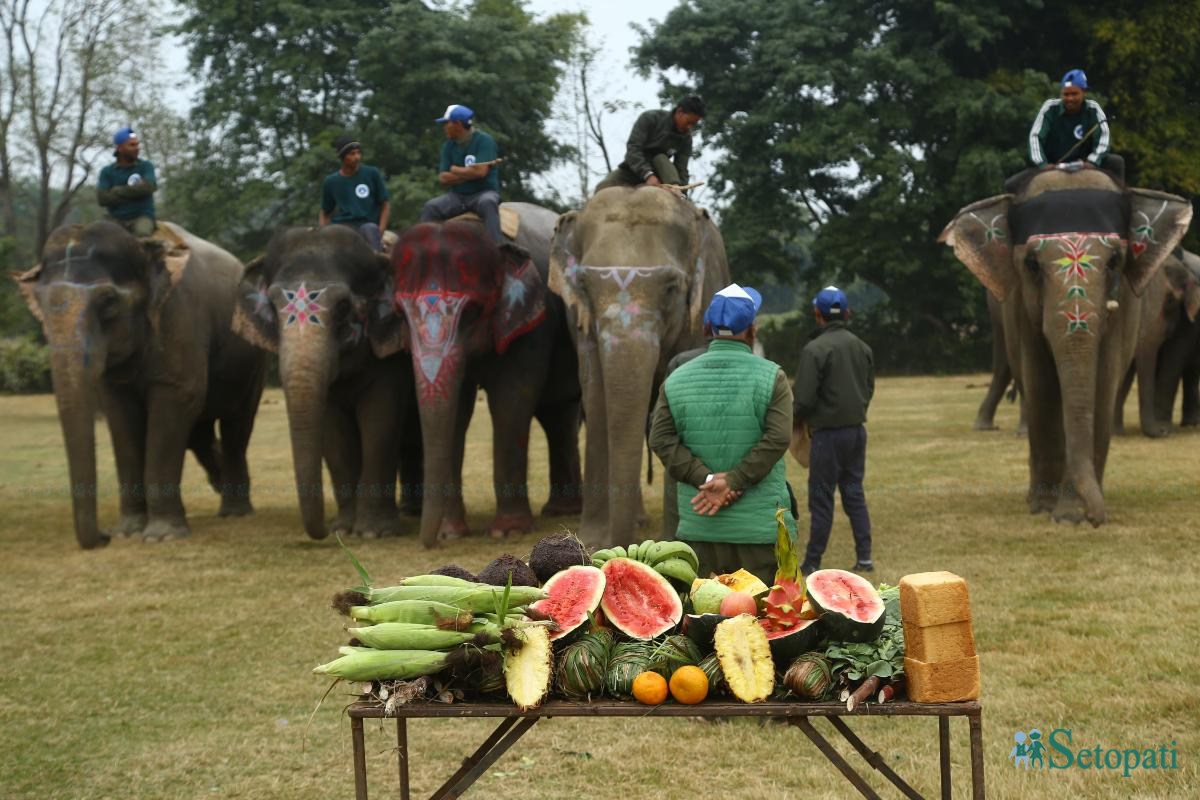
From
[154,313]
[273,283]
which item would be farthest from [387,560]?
[154,313]

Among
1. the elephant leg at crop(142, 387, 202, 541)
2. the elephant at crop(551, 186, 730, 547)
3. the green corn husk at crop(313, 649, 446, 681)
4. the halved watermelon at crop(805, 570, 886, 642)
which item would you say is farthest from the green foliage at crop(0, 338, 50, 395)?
the halved watermelon at crop(805, 570, 886, 642)

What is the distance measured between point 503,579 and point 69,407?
836 cm

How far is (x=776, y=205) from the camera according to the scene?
40.7 m

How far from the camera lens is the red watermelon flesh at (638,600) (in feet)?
14.1

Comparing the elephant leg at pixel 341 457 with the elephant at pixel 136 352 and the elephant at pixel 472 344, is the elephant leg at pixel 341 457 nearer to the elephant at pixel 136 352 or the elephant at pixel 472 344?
the elephant at pixel 472 344

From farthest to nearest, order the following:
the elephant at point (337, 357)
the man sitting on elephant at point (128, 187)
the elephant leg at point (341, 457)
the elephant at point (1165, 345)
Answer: the elephant at point (1165, 345)
the elephant leg at point (341, 457)
the man sitting on elephant at point (128, 187)
the elephant at point (337, 357)

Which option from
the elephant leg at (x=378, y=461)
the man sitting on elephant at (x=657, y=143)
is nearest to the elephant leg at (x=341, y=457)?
the elephant leg at (x=378, y=461)

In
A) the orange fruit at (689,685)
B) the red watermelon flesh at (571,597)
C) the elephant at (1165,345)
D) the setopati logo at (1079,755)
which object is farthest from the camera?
the elephant at (1165,345)

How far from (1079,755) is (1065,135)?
23.8ft

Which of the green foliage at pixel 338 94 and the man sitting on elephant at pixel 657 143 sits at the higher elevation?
the green foliage at pixel 338 94

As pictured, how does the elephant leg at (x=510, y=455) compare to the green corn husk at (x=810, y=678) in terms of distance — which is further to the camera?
the elephant leg at (x=510, y=455)

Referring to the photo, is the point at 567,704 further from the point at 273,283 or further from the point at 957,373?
the point at 957,373

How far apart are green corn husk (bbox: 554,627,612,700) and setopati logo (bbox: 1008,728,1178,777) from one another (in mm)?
2295

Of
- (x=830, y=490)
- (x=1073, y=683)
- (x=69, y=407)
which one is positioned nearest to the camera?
(x=1073, y=683)
